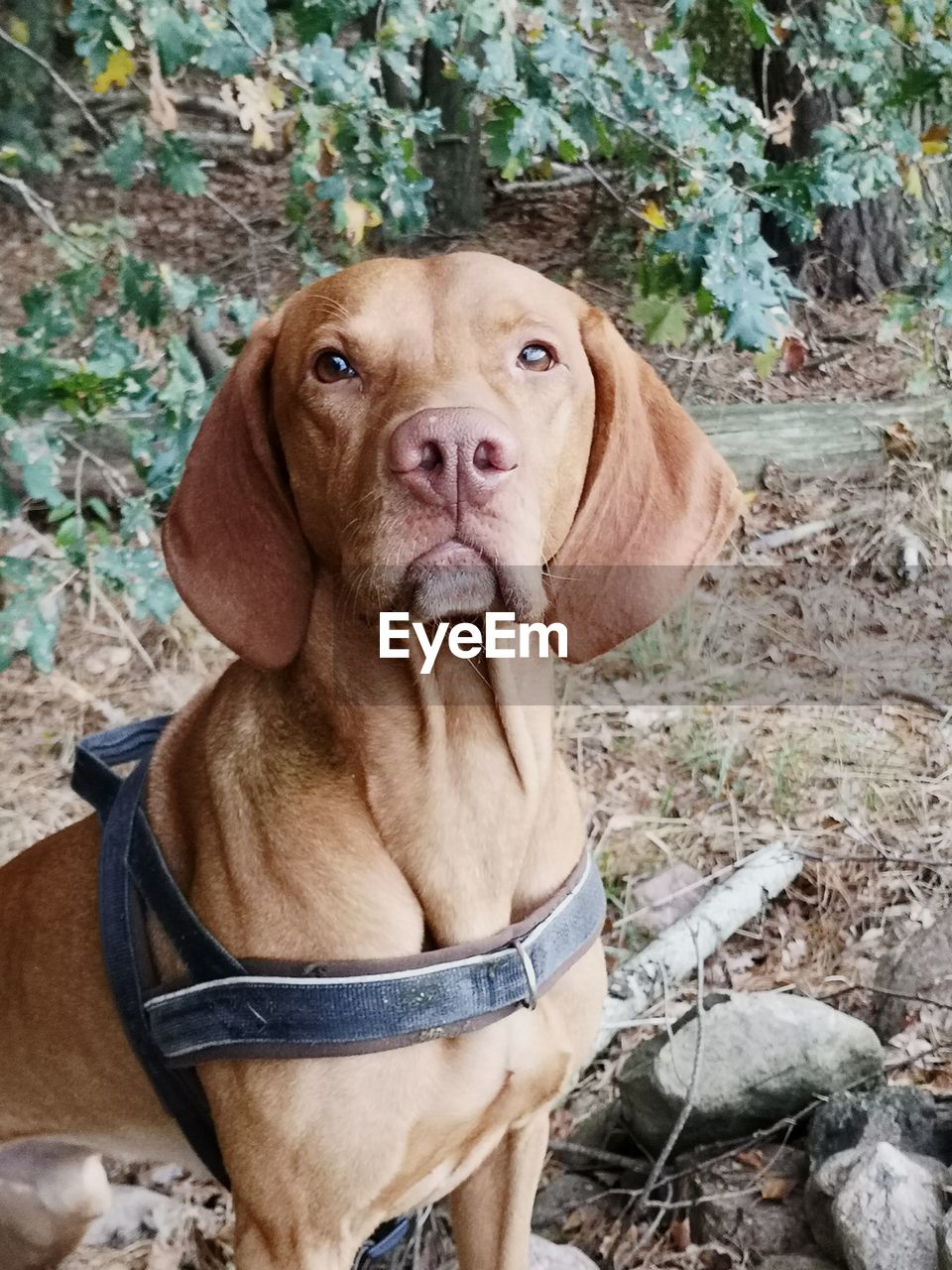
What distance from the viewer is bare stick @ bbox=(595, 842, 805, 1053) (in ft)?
11.0

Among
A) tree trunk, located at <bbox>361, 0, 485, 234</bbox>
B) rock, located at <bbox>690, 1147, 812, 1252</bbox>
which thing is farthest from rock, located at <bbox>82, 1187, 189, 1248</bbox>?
tree trunk, located at <bbox>361, 0, 485, 234</bbox>

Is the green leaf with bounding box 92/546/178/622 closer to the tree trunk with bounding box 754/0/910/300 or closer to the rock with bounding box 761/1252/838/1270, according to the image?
the rock with bounding box 761/1252/838/1270

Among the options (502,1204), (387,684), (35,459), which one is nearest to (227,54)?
(35,459)

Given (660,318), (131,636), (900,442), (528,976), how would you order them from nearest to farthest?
(528,976), (660,318), (131,636), (900,442)

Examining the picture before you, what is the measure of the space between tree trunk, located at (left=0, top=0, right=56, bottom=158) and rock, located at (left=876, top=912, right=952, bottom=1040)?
4924mm

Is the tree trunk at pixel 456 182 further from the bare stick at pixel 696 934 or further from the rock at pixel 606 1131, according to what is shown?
the rock at pixel 606 1131

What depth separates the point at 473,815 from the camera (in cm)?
209

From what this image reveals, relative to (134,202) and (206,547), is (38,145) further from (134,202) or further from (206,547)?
(206,547)

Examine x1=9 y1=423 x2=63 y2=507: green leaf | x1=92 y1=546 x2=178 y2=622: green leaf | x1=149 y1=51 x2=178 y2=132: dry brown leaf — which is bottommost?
x1=92 y1=546 x2=178 y2=622: green leaf

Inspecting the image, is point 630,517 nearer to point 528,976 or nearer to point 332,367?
point 332,367

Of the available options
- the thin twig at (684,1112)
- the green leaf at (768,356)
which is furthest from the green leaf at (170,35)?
the thin twig at (684,1112)

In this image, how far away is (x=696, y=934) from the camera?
3385mm

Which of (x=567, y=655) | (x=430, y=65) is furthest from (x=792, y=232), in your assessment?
(x=430, y=65)

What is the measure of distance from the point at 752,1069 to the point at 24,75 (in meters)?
6.47
